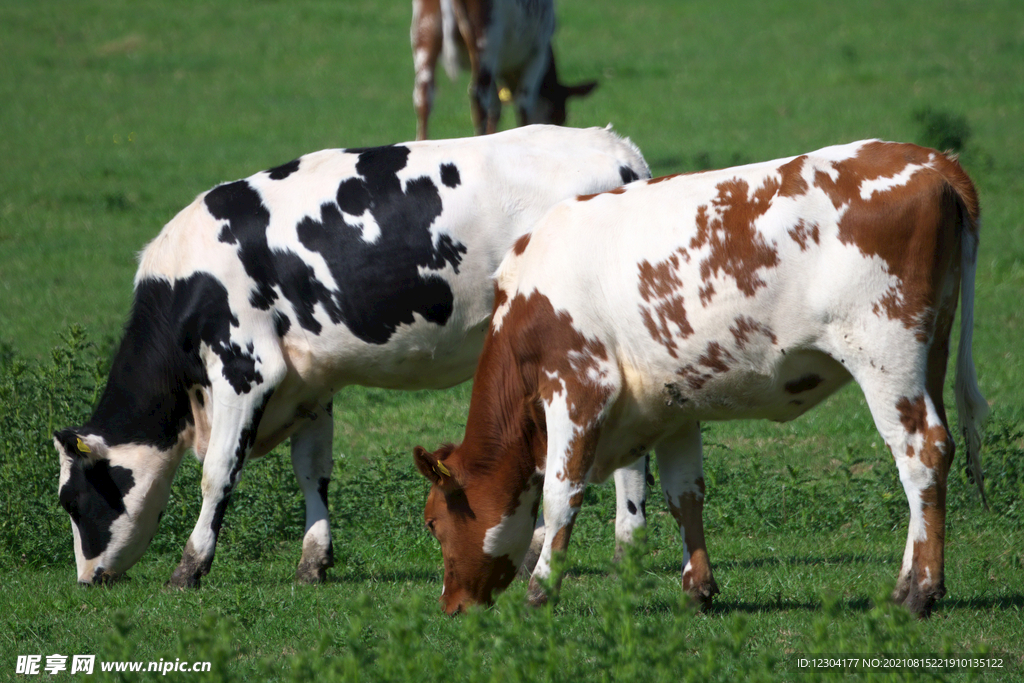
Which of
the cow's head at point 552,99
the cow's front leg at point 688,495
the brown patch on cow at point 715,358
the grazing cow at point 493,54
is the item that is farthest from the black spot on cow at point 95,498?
the cow's head at point 552,99

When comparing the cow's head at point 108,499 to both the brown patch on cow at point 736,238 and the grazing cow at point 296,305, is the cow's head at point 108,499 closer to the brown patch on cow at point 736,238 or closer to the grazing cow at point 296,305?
the grazing cow at point 296,305

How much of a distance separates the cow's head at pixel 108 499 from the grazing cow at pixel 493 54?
5.41 meters

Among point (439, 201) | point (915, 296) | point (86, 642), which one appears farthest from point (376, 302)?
point (915, 296)

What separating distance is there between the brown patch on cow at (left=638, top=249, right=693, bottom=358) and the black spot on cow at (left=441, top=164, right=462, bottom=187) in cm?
164

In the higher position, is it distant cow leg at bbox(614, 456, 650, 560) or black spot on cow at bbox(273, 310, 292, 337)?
black spot on cow at bbox(273, 310, 292, 337)

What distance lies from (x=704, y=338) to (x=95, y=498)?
382 centimetres

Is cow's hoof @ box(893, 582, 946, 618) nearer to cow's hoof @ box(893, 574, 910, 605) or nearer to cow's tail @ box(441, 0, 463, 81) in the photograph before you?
cow's hoof @ box(893, 574, 910, 605)

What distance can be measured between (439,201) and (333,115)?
15.3 meters

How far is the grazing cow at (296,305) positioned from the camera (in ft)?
22.2

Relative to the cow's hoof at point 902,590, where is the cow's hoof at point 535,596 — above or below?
below

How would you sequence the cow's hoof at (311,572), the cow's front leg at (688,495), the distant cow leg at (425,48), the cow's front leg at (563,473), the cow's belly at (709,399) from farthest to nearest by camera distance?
the distant cow leg at (425,48) → the cow's hoof at (311,572) → the cow's front leg at (688,495) → the cow's front leg at (563,473) → the cow's belly at (709,399)

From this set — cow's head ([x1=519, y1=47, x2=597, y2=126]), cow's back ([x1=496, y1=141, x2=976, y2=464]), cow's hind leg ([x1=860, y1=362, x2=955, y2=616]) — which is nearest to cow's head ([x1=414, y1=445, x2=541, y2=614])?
cow's back ([x1=496, y1=141, x2=976, y2=464])

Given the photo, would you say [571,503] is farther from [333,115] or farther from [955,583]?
[333,115]

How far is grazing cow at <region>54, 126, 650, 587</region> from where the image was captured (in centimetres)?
678
